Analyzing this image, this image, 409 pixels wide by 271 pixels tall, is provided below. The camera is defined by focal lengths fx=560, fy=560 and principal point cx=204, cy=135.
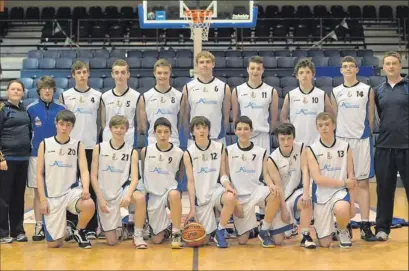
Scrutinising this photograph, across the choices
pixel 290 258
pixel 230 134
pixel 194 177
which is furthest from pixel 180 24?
pixel 290 258

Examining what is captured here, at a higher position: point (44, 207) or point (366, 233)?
point (44, 207)

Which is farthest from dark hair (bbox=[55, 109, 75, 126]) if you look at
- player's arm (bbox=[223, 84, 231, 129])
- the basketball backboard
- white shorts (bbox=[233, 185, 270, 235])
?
the basketball backboard

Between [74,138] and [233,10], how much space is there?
21.0 ft

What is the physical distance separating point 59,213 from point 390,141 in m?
3.31

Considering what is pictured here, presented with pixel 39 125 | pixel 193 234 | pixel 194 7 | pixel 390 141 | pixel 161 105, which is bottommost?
pixel 193 234

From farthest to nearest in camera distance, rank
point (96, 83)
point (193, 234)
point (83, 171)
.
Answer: point (96, 83)
point (83, 171)
point (193, 234)

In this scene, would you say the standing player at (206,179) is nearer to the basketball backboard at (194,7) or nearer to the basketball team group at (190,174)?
the basketball team group at (190,174)

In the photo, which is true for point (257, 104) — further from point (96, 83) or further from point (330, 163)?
point (96, 83)

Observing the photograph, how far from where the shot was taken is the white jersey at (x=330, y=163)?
546 centimetres

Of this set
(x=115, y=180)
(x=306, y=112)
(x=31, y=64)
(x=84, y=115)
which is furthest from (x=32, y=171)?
(x=31, y=64)

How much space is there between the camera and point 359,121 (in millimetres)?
5836

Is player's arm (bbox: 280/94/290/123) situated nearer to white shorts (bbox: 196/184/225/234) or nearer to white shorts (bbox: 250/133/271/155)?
white shorts (bbox: 250/133/271/155)

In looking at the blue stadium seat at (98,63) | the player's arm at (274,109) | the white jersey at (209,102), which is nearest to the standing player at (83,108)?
the white jersey at (209,102)

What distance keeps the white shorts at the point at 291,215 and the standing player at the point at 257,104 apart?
0.81m
